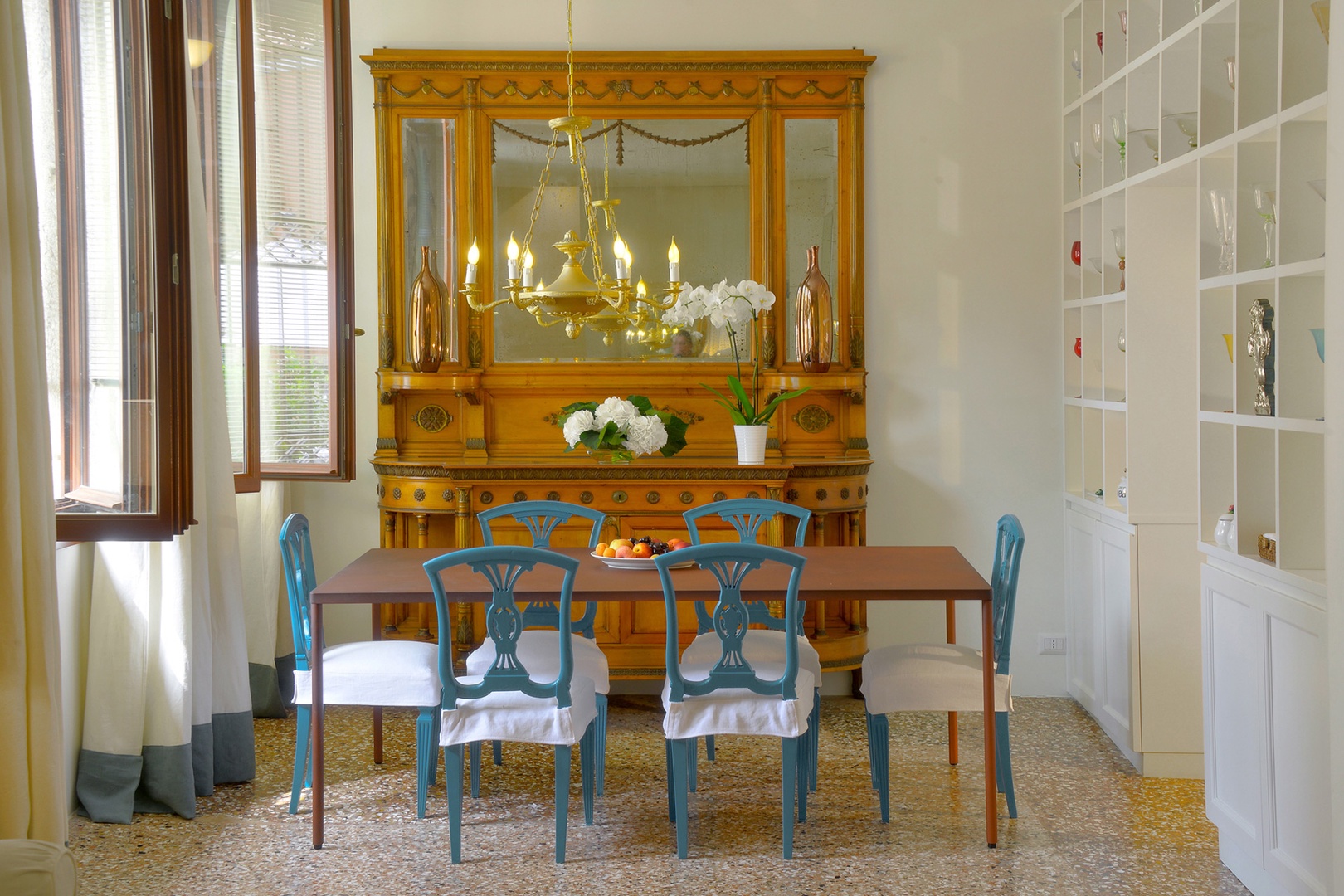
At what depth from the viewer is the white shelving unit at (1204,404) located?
275cm

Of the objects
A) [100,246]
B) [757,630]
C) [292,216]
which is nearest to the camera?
[100,246]

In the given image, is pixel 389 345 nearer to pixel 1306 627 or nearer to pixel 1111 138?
pixel 1111 138

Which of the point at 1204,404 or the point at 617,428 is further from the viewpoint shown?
the point at 617,428

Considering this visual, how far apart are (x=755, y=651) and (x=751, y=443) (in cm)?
125

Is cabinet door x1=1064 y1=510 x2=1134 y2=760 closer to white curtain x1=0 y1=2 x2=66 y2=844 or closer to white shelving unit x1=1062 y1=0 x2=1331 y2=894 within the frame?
white shelving unit x1=1062 y1=0 x2=1331 y2=894

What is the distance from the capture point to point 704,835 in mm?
3342

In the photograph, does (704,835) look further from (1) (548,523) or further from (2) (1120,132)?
(2) (1120,132)

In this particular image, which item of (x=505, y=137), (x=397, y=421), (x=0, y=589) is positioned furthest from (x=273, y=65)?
(x=0, y=589)

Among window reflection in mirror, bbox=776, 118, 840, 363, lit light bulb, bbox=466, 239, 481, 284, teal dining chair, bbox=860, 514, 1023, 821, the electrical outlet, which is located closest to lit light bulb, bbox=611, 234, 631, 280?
lit light bulb, bbox=466, 239, 481, 284

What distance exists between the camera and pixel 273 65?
13.6 feet

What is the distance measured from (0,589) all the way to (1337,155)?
3.09 meters

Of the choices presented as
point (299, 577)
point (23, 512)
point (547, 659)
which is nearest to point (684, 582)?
point (547, 659)

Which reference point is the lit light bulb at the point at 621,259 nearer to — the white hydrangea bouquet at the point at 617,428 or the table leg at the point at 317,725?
the white hydrangea bouquet at the point at 617,428

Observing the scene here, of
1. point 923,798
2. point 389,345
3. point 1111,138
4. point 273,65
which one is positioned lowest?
point 923,798
